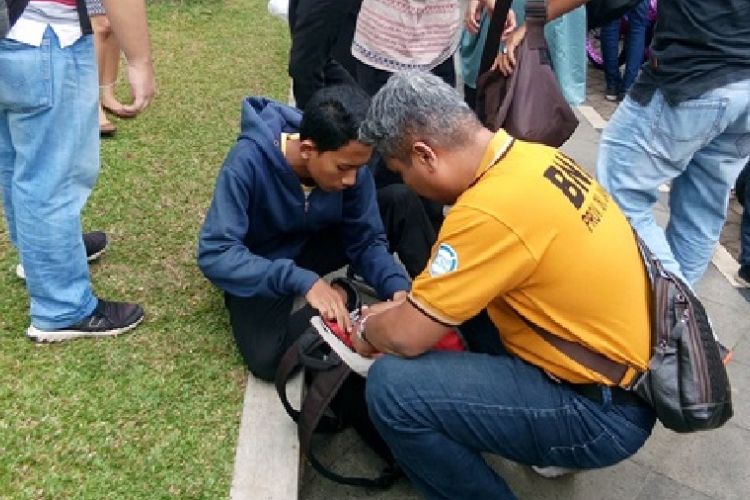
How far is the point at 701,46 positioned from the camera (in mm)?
2656

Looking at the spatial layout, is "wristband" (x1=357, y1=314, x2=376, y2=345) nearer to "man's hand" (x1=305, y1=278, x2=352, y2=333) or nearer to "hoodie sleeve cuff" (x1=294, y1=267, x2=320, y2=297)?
"man's hand" (x1=305, y1=278, x2=352, y2=333)

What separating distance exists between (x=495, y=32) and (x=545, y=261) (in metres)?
1.39

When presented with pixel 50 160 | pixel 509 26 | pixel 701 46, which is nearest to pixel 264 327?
pixel 50 160

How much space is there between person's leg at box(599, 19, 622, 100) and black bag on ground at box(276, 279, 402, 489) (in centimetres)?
475

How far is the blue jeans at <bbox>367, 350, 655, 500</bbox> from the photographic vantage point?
203 centimetres

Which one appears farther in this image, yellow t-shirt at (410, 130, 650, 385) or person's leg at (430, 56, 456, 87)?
person's leg at (430, 56, 456, 87)

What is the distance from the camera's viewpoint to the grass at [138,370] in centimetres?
221

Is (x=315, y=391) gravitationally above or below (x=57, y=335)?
above

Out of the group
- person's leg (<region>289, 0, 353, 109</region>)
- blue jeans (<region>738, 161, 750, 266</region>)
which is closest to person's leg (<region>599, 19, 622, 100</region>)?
blue jeans (<region>738, 161, 750, 266</region>)

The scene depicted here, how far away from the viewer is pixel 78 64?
2398 millimetres

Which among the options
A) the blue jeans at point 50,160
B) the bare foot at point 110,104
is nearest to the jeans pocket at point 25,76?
the blue jeans at point 50,160

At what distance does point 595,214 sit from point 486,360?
0.49m

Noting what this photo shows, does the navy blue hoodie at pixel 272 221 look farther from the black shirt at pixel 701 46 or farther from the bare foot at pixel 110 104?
the bare foot at pixel 110 104

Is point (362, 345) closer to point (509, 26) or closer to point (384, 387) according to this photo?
point (384, 387)
